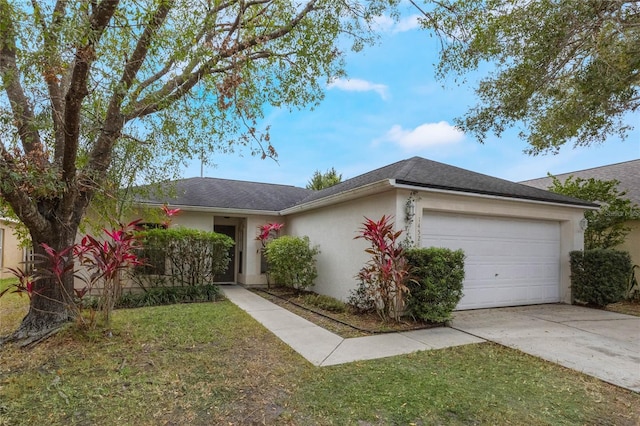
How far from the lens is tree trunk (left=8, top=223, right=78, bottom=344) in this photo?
531 centimetres

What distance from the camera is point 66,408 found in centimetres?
327

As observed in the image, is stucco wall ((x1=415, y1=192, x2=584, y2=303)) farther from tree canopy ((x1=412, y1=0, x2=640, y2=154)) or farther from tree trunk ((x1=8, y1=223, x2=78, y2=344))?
tree trunk ((x1=8, y1=223, x2=78, y2=344))

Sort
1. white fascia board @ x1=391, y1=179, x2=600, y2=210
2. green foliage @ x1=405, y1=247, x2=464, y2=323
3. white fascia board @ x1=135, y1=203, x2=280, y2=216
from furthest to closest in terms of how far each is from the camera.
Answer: white fascia board @ x1=135, y1=203, x2=280, y2=216, white fascia board @ x1=391, y1=179, x2=600, y2=210, green foliage @ x1=405, y1=247, x2=464, y2=323

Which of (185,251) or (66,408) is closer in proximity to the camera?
(66,408)

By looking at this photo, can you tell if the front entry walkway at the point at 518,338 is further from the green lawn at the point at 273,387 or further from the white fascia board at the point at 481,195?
the white fascia board at the point at 481,195

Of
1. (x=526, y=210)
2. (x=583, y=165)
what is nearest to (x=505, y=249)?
(x=526, y=210)

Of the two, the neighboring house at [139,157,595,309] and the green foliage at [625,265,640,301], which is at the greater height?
the neighboring house at [139,157,595,309]

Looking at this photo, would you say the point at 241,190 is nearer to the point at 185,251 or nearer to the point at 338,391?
the point at 185,251

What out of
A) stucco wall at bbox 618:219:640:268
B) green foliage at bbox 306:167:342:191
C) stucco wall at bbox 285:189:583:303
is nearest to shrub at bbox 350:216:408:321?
stucco wall at bbox 285:189:583:303

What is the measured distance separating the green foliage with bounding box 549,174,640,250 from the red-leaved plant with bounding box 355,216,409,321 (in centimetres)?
716

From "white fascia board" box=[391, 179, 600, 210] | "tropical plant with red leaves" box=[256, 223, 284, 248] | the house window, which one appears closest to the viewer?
"white fascia board" box=[391, 179, 600, 210]

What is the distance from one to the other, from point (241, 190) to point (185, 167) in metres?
5.95

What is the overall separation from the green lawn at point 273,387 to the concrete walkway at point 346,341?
24cm

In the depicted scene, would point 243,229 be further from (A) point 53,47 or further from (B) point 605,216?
(B) point 605,216
